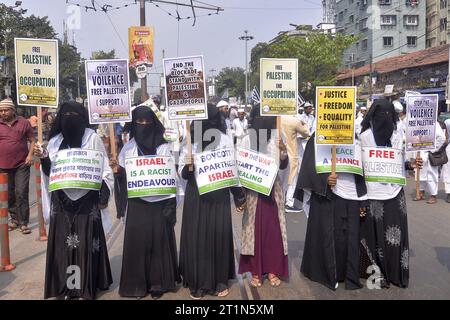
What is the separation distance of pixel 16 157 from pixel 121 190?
308cm

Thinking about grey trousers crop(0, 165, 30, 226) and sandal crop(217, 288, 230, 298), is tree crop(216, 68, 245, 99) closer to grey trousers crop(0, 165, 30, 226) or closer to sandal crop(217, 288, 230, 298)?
grey trousers crop(0, 165, 30, 226)

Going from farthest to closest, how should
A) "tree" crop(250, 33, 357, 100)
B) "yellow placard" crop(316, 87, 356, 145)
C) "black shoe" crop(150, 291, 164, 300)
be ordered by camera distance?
"tree" crop(250, 33, 357, 100) → "yellow placard" crop(316, 87, 356, 145) → "black shoe" crop(150, 291, 164, 300)

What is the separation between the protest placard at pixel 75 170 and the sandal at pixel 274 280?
78.4 inches

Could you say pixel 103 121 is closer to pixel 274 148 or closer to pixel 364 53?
pixel 274 148

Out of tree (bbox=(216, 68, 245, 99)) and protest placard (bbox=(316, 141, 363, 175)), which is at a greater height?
tree (bbox=(216, 68, 245, 99))

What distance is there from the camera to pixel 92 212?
14.4ft

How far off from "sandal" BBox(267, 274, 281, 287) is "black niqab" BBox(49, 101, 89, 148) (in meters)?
2.36

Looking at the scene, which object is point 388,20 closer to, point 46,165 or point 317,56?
point 317,56

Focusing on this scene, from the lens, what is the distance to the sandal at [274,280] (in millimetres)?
4738

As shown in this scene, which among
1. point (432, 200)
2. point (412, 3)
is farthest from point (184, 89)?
point (412, 3)

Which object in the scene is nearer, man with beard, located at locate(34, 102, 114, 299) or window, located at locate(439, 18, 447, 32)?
man with beard, located at locate(34, 102, 114, 299)

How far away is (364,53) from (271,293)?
171 feet

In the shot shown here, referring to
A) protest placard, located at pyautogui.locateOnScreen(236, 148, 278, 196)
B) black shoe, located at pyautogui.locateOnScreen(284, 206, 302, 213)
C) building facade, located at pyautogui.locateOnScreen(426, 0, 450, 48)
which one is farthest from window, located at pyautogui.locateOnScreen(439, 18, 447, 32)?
protest placard, located at pyautogui.locateOnScreen(236, 148, 278, 196)

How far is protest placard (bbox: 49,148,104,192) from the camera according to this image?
4230 mm
